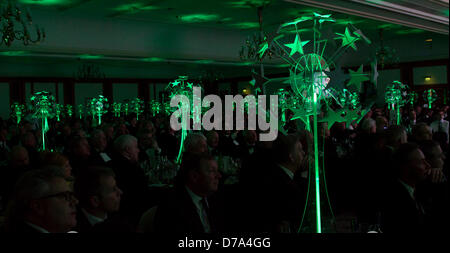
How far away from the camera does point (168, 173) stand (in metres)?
4.82

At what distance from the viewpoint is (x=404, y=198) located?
2.85 metres

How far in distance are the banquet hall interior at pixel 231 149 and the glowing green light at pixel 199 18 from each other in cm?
16

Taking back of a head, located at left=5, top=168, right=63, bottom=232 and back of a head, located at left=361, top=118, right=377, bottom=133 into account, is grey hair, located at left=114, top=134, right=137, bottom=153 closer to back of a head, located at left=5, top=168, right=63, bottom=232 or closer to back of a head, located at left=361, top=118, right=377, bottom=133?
back of a head, located at left=5, top=168, right=63, bottom=232

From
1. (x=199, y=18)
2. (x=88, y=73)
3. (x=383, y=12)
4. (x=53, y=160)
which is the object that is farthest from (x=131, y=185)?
(x=88, y=73)

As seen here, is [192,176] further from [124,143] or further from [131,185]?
[124,143]

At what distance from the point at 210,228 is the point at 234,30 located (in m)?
12.2

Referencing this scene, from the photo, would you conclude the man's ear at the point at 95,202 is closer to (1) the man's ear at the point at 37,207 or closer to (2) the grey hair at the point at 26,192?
(2) the grey hair at the point at 26,192

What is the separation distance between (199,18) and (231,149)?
6200mm

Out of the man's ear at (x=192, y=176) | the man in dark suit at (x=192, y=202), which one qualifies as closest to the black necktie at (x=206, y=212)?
the man in dark suit at (x=192, y=202)

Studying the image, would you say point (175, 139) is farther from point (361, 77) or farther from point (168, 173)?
point (361, 77)

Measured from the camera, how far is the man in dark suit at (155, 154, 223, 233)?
2.48 meters

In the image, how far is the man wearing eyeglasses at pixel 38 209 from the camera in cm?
199

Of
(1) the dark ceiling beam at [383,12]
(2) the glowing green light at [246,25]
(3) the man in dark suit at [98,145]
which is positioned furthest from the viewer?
(2) the glowing green light at [246,25]
